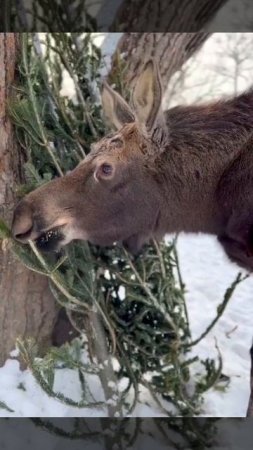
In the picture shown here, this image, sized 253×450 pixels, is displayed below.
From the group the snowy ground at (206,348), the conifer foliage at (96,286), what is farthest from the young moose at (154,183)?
the snowy ground at (206,348)

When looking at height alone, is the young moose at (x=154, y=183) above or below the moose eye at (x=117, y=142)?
below

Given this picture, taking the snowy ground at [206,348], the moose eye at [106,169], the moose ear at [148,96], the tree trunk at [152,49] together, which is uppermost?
the tree trunk at [152,49]

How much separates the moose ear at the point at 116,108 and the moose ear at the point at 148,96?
15 cm

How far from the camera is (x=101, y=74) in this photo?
246cm

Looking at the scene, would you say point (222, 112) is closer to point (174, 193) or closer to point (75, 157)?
point (174, 193)

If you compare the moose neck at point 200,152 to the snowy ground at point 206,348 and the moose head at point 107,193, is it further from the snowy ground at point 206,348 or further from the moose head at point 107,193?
the snowy ground at point 206,348

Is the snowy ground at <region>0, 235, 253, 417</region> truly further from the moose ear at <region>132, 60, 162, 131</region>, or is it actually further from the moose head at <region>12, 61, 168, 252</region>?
the moose ear at <region>132, 60, 162, 131</region>

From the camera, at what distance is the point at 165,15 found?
2152mm

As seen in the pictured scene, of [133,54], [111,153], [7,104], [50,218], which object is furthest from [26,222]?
[133,54]

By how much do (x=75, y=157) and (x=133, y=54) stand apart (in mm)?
620

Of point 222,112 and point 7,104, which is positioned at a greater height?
point 7,104

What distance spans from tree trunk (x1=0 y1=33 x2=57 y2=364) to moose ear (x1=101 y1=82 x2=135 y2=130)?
35 centimetres

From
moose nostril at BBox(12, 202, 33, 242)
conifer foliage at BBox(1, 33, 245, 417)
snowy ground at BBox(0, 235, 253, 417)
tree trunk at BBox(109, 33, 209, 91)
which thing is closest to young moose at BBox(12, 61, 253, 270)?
moose nostril at BBox(12, 202, 33, 242)

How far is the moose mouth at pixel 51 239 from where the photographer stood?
77.2 inches
